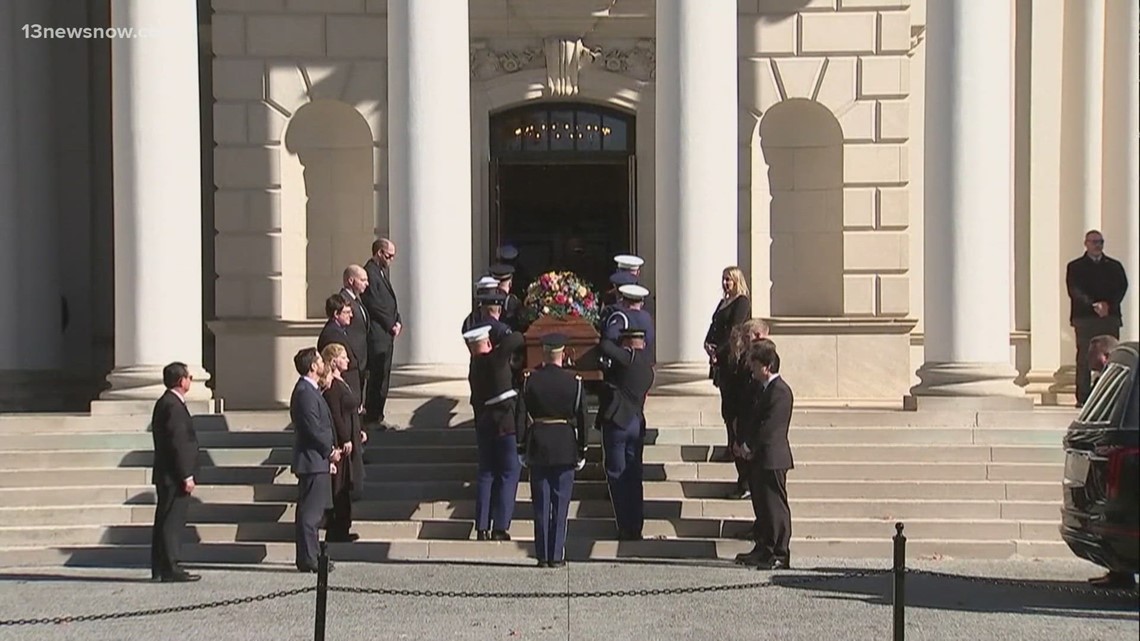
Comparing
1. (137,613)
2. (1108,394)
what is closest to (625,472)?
(1108,394)

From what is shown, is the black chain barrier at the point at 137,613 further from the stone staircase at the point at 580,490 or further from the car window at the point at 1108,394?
the car window at the point at 1108,394

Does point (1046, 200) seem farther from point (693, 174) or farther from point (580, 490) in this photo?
point (580, 490)

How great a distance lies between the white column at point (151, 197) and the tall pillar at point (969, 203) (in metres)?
8.27

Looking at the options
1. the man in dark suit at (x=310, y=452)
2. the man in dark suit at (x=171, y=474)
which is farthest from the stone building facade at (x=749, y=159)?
the man in dark suit at (x=171, y=474)

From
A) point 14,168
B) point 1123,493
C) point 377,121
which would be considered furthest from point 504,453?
point 14,168

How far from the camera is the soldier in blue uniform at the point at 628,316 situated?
16.4 m

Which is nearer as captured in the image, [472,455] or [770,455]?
[770,455]

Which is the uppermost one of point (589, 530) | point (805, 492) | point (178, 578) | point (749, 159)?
point (749, 159)

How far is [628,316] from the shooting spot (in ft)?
54.4

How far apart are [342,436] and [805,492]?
469cm

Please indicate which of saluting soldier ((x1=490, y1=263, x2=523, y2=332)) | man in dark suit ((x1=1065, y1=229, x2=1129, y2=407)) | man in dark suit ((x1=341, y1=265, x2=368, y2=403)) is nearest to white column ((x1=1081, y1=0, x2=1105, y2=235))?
man in dark suit ((x1=1065, y1=229, x2=1129, y2=407))

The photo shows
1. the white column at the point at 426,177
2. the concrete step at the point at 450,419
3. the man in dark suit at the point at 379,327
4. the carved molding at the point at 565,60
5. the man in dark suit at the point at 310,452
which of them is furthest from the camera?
the carved molding at the point at 565,60

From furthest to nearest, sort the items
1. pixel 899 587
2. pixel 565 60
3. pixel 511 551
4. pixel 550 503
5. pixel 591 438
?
pixel 565 60, pixel 591 438, pixel 511 551, pixel 550 503, pixel 899 587

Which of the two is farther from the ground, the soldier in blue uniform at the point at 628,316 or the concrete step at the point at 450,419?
the soldier in blue uniform at the point at 628,316
